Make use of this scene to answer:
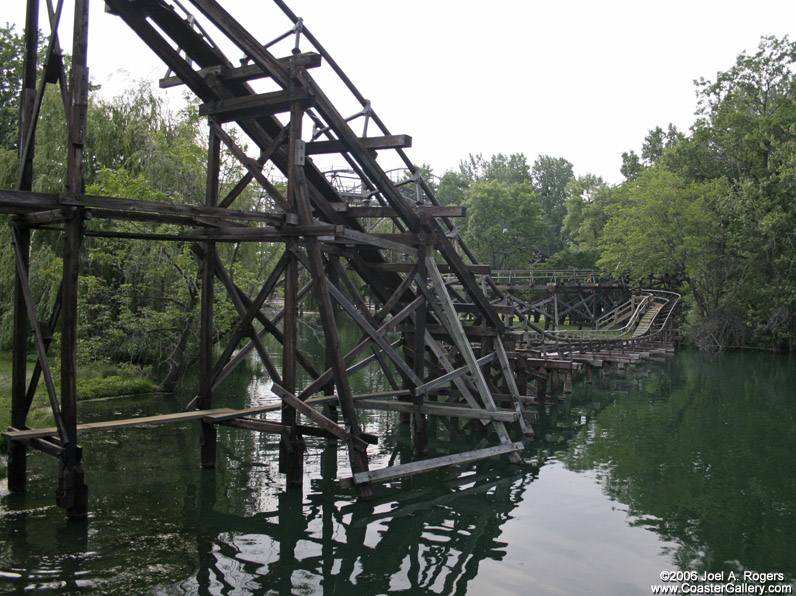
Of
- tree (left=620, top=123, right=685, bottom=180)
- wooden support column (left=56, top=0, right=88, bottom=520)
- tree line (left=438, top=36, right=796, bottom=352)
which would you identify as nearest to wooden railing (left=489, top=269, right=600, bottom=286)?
tree line (left=438, top=36, right=796, bottom=352)

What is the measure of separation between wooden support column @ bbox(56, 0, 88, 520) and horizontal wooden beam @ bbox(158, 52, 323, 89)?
6.91ft

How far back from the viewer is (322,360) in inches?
1096

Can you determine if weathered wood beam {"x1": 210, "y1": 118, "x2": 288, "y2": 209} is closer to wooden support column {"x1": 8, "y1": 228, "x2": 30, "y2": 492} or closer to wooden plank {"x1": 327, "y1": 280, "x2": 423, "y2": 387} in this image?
wooden plank {"x1": 327, "y1": 280, "x2": 423, "y2": 387}

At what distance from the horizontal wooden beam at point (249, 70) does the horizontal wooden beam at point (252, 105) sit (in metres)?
0.26

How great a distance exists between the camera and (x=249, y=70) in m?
9.39

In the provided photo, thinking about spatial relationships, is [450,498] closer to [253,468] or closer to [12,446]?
[253,468]

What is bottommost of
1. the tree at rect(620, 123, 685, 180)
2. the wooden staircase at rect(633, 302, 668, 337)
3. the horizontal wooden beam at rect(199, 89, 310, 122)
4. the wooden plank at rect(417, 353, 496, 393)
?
the wooden plank at rect(417, 353, 496, 393)

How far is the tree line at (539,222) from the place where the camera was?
17453 mm

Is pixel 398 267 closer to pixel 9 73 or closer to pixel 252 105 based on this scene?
pixel 252 105

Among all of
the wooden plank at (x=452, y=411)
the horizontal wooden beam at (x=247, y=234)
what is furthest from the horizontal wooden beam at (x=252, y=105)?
the wooden plank at (x=452, y=411)

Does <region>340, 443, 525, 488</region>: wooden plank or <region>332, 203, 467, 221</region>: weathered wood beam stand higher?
<region>332, 203, 467, 221</region>: weathered wood beam

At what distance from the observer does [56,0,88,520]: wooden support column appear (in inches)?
295

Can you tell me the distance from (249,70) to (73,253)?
137 inches

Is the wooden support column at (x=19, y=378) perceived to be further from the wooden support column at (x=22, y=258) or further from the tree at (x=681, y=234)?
the tree at (x=681, y=234)
